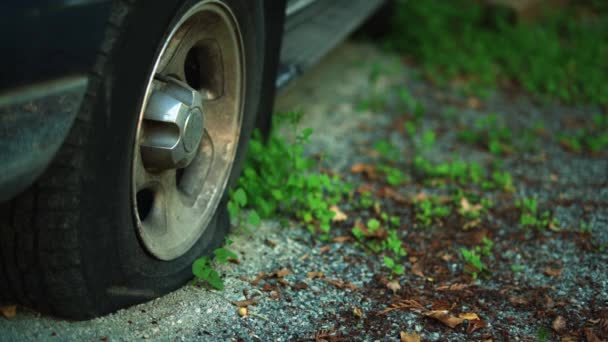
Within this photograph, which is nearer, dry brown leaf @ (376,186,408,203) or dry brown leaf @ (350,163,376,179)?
dry brown leaf @ (376,186,408,203)

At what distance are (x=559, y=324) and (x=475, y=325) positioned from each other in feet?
0.94

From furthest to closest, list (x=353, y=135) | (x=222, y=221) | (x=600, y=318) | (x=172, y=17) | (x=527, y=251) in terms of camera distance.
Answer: (x=353, y=135), (x=527, y=251), (x=222, y=221), (x=600, y=318), (x=172, y=17)

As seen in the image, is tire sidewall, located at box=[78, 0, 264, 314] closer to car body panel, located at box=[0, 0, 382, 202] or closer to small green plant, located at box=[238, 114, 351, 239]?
car body panel, located at box=[0, 0, 382, 202]

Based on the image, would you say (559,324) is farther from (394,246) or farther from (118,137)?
(118,137)

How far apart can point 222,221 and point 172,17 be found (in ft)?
2.86

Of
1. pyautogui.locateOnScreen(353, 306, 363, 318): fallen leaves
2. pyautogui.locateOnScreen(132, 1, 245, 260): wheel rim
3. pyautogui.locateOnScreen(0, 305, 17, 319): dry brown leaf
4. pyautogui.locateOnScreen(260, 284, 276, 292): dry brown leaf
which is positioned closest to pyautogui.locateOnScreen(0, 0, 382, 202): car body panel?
pyautogui.locateOnScreen(132, 1, 245, 260): wheel rim

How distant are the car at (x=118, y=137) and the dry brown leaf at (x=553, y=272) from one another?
1225mm

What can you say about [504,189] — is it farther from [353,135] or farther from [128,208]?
[128,208]

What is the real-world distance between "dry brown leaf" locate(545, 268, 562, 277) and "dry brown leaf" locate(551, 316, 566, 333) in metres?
0.33

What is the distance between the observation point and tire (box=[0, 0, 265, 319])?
162 centimetres

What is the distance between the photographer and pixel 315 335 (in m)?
2.09

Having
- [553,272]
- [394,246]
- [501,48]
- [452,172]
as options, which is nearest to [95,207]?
[394,246]

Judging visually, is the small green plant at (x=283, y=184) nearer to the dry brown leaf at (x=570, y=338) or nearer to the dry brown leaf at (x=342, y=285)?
the dry brown leaf at (x=342, y=285)

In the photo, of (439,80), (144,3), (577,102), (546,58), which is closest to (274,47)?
(144,3)
